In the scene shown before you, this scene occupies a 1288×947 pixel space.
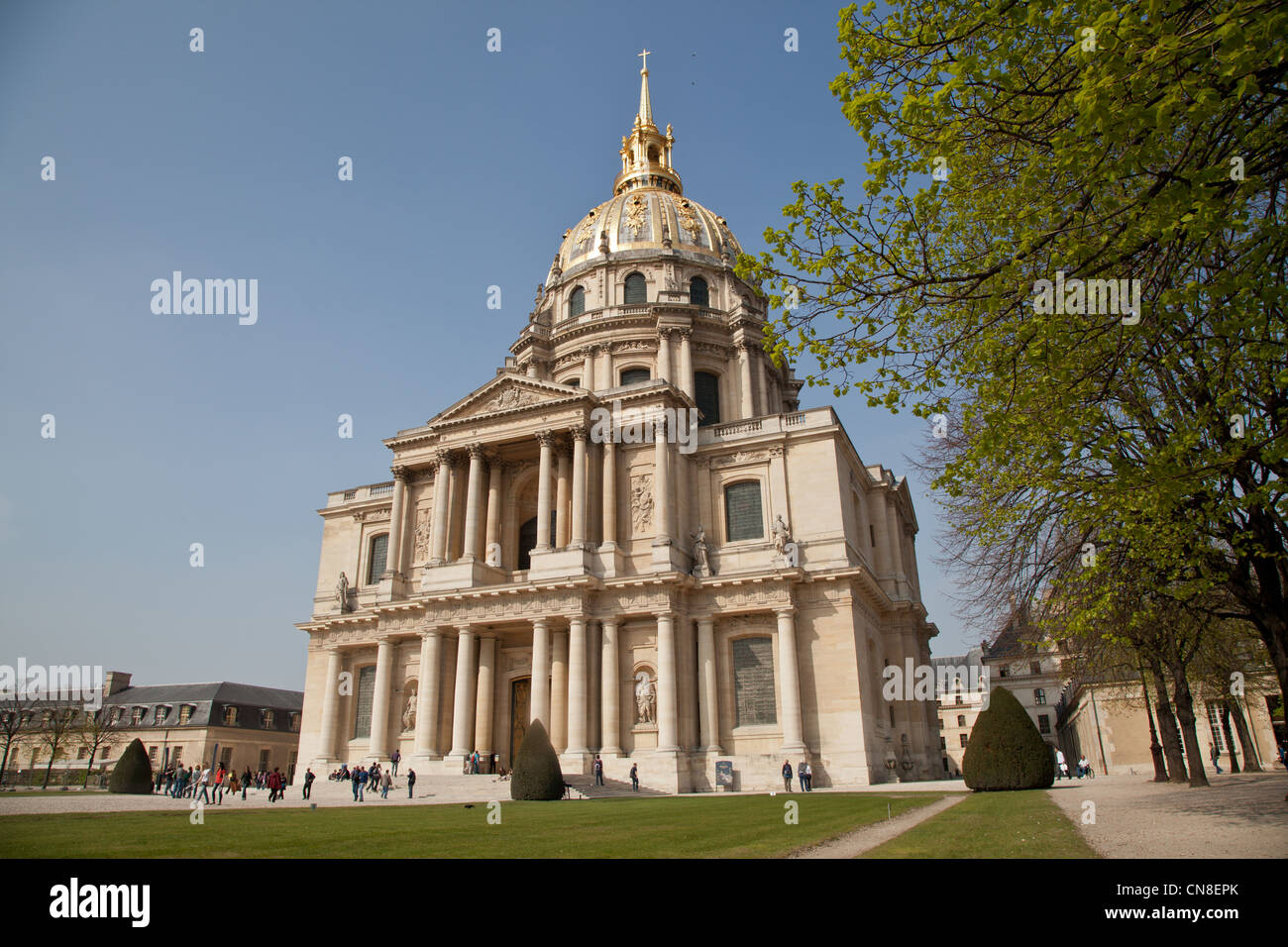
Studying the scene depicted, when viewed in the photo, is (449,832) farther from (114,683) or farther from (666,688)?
(114,683)

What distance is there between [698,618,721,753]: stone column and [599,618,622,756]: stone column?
340 cm

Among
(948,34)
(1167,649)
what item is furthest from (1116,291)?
(1167,649)

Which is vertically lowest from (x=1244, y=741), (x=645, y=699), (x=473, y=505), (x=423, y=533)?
(x=1244, y=741)

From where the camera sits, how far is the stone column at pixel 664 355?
47.9 metres

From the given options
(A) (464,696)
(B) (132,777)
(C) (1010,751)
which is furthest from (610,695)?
(B) (132,777)

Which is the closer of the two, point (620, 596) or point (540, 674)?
point (540, 674)

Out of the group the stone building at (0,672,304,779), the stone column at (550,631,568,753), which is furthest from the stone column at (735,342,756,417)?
the stone building at (0,672,304,779)

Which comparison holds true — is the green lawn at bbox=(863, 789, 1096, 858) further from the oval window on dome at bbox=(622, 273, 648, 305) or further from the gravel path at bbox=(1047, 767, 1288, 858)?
the oval window on dome at bbox=(622, 273, 648, 305)

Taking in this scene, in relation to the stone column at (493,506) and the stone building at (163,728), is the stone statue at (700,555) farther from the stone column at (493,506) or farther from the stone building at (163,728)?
the stone building at (163,728)

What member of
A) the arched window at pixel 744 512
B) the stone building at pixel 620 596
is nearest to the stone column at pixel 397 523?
the stone building at pixel 620 596

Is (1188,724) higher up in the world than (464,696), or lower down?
lower down

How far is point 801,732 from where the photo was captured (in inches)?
1305

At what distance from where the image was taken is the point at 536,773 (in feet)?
85.0

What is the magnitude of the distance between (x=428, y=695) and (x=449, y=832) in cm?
2428
